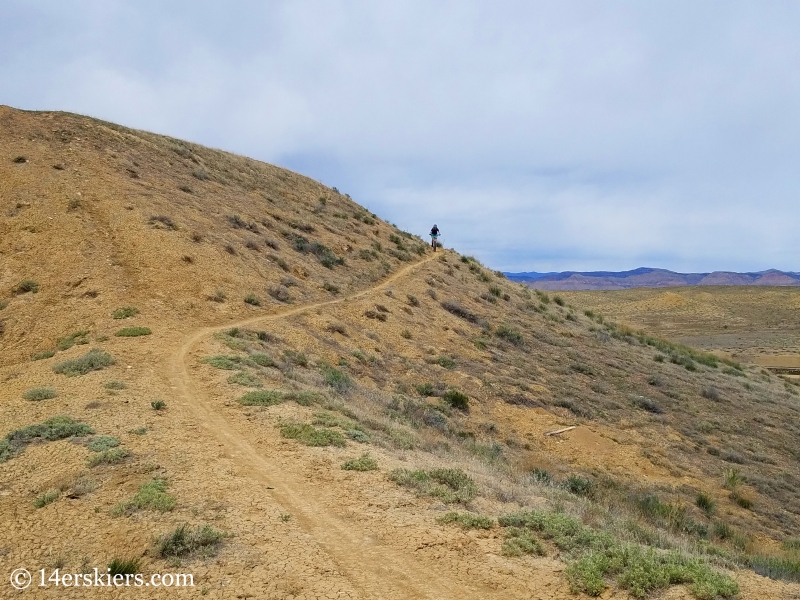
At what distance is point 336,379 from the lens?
546 inches

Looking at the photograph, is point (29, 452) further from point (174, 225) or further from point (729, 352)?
point (729, 352)

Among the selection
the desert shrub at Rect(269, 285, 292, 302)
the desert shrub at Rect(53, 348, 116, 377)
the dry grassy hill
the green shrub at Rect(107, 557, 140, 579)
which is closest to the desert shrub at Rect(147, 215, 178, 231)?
the dry grassy hill

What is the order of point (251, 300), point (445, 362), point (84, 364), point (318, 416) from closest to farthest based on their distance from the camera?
point (318, 416)
point (84, 364)
point (251, 300)
point (445, 362)

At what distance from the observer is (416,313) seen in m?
23.1

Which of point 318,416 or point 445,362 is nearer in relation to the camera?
point 318,416

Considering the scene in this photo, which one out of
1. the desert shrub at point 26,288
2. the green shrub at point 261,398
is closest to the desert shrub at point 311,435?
the green shrub at point 261,398

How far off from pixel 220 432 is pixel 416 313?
1441 cm

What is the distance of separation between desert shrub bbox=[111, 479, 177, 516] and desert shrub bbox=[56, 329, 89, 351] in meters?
8.42

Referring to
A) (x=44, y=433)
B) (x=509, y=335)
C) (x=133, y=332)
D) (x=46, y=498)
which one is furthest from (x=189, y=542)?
(x=509, y=335)

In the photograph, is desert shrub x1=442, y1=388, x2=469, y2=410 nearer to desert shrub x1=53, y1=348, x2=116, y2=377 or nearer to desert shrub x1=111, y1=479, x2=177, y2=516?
desert shrub x1=53, y1=348, x2=116, y2=377

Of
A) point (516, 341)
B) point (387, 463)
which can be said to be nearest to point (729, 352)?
point (516, 341)

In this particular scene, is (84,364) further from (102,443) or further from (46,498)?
(46,498)

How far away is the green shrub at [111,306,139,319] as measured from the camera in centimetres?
1557

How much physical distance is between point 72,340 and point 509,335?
1647 cm
